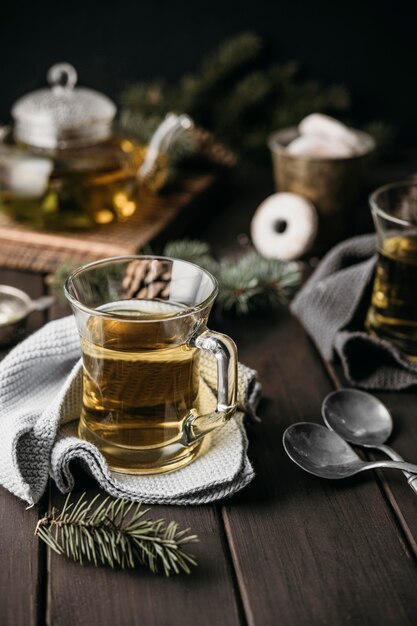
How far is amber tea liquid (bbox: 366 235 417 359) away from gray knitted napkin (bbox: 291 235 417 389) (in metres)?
0.04

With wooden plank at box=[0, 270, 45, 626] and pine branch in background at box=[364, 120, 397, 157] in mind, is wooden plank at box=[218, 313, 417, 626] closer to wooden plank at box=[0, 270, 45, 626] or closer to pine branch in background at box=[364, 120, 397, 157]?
wooden plank at box=[0, 270, 45, 626]

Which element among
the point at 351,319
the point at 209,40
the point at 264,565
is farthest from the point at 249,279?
the point at 209,40

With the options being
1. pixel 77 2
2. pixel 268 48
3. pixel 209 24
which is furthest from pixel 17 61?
pixel 268 48

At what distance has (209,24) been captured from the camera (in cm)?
175

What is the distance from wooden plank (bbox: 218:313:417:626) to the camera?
25.2 inches

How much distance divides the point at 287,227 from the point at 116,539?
29.5 inches

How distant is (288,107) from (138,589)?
1261 mm

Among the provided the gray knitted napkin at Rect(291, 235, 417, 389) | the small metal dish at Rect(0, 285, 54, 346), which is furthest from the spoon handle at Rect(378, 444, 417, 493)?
the small metal dish at Rect(0, 285, 54, 346)

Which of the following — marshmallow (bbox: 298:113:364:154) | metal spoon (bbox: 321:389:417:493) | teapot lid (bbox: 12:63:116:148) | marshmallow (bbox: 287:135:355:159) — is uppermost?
teapot lid (bbox: 12:63:116:148)

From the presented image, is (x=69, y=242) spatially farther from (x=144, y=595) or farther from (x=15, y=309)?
Answer: (x=144, y=595)

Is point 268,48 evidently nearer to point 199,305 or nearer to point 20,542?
point 199,305

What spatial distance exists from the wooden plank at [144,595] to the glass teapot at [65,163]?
2.34 ft

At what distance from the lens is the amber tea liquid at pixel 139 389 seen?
730 millimetres

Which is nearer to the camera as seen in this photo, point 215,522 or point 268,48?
point 215,522
